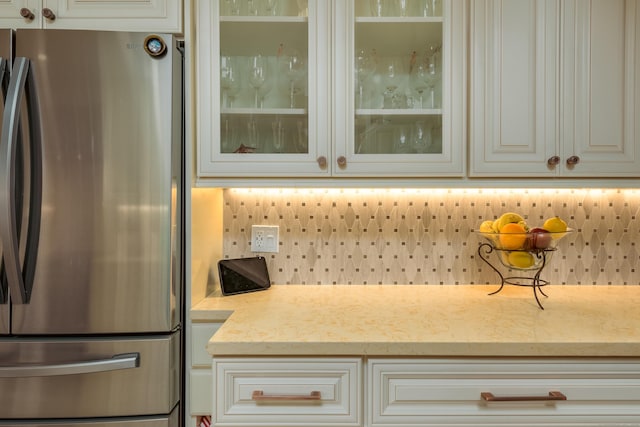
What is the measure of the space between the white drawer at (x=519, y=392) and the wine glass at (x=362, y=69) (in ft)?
2.84

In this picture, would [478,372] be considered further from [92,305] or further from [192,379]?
[92,305]

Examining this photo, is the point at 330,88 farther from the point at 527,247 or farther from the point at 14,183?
the point at 14,183

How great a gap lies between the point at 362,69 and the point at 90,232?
3.26 ft

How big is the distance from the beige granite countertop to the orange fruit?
19 centimetres

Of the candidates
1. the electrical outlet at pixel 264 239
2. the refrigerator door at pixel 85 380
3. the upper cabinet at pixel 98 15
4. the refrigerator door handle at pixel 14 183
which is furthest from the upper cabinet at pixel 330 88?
the refrigerator door at pixel 85 380

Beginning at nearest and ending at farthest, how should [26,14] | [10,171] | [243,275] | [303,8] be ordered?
[10,171] → [26,14] → [303,8] → [243,275]

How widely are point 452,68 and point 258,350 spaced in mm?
1066

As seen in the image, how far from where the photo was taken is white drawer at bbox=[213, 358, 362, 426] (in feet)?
3.22

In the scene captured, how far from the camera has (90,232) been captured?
119 cm

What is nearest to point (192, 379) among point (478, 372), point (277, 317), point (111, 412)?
point (111, 412)

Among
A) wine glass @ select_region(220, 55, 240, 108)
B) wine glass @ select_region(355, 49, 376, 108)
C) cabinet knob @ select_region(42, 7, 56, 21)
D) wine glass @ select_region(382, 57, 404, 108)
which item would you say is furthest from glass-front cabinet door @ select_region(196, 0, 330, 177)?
cabinet knob @ select_region(42, 7, 56, 21)

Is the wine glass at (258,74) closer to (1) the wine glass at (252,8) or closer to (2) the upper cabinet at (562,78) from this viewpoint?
(1) the wine glass at (252,8)

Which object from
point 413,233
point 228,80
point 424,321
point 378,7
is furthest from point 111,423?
point 378,7

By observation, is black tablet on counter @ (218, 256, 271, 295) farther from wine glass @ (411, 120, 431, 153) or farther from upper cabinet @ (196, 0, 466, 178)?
wine glass @ (411, 120, 431, 153)
